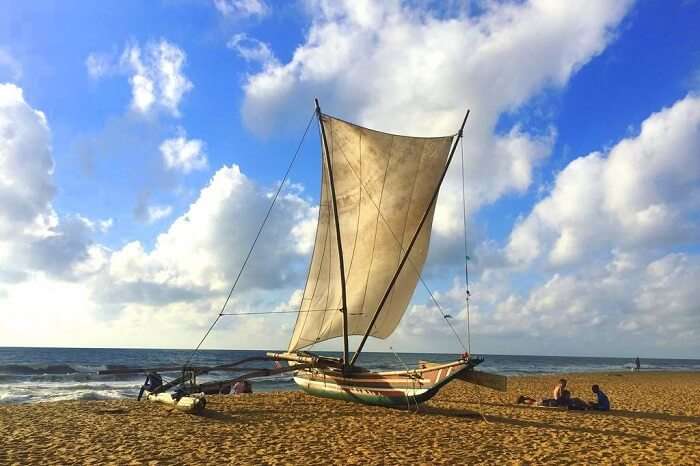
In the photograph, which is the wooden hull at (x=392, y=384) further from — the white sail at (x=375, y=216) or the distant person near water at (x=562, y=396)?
the distant person near water at (x=562, y=396)

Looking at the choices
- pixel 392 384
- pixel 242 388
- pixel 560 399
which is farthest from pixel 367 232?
pixel 242 388

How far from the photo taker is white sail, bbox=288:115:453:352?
66.0 feet

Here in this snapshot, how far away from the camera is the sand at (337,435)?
10367 mm

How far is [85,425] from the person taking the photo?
1392cm

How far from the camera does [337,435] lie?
12789mm

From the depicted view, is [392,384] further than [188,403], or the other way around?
[392,384]

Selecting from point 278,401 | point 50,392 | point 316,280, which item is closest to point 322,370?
point 278,401

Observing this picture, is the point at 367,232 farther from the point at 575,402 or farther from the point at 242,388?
the point at 242,388

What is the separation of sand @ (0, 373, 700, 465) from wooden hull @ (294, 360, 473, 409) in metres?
0.40

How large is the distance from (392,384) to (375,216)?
6.60 m

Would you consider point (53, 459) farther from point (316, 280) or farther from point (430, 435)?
point (316, 280)

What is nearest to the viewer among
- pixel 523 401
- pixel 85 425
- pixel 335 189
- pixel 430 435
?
pixel 430 435

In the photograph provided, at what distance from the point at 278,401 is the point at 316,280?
16.4ft

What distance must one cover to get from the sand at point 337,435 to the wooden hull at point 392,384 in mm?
402
